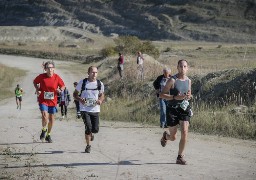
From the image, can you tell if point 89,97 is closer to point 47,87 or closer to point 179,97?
point 47,87

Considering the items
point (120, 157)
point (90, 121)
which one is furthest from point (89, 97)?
point (120, 157)

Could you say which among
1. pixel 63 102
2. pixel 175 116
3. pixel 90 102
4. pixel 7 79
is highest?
pixel 90 102

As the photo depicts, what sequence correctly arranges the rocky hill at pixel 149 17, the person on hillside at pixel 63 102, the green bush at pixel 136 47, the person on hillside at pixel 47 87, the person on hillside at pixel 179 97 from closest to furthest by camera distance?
the person on hillside at pixel 179 97 < the person on hillside at pixel 47 87 < the person on hillside at pixel 63 102 < the green bush at pixel 136 47 < the rocky hill at pixel 149 17

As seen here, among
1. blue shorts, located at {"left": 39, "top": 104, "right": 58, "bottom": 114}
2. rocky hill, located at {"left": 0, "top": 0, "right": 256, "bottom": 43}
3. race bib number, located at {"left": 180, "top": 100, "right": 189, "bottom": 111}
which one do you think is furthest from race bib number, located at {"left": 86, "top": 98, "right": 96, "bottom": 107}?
rocky hill, located at {"left": 0, "top": 0, "right": 256, "bottom": 43}

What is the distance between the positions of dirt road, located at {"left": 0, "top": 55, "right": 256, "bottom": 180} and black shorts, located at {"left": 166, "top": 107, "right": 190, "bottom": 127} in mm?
830

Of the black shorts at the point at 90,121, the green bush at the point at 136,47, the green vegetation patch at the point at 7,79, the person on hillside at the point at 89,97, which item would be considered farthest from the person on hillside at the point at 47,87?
the green bush at the point at 136,47

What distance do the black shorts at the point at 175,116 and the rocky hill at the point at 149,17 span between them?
331 feet

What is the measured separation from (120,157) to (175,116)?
1664 mm

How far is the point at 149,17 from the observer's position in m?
130

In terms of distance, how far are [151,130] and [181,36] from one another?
10511 cm

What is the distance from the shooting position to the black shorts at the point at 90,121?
33.0 feet

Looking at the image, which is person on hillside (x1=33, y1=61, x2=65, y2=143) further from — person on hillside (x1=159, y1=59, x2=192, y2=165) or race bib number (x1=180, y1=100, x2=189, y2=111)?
race bib number (x1=180, y1=100, x2=189, y2=111)

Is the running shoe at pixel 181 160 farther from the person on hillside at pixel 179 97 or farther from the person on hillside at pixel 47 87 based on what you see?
the person on hillside at pixel 47 87

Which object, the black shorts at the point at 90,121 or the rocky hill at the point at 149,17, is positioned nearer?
the black shorts at the point at 90,121
